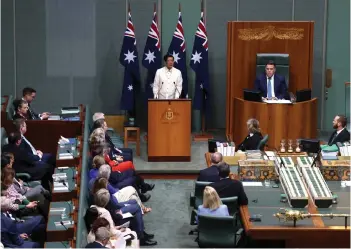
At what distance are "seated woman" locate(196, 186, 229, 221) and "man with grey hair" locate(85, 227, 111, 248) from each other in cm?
152

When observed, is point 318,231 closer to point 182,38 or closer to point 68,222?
point 68,222

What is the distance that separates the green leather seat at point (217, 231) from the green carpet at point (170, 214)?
Answer: 68 cm

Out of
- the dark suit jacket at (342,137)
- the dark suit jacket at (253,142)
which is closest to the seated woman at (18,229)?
the dark suit jacket at (253,142)

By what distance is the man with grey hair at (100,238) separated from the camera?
26.3 feet

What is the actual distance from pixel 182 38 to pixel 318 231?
20.1 feet

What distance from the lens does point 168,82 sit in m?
13.7

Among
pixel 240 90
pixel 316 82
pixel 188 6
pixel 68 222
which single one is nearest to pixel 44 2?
pixel 188 6

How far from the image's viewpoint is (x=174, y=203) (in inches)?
455

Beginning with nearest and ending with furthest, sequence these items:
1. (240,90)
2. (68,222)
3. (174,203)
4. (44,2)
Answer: (68,222)
(174,203)
(240,90)
(44,2)

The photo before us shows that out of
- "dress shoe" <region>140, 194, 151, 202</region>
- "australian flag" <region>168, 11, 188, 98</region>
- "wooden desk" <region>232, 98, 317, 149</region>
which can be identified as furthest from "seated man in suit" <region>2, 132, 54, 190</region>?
"australian flag" <region>168, 11, 188, 98</region>

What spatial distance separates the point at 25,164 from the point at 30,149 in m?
0.43

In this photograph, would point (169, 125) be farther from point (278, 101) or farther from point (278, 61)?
point (278, 61)

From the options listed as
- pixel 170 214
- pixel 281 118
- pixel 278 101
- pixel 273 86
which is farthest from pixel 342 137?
pixel 170 214

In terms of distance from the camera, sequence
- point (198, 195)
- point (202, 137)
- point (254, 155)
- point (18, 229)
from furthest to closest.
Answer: point (202, 137) < point (254, 155) < point (198, 195) < point (18, 229)
